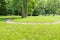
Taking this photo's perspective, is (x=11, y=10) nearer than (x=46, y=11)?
Yes

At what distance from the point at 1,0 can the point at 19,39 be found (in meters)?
40.3

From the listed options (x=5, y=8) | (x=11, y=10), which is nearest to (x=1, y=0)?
(x=5, y=8)

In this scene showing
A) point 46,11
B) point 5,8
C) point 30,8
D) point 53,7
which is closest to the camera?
point 30,8

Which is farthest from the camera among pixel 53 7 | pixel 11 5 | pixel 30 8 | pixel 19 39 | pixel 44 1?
pixel 53 7

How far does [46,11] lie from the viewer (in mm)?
73000

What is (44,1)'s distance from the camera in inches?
2432

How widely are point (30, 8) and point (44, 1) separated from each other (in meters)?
17.8

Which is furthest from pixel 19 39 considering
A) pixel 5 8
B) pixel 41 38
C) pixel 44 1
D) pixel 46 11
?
pixel 46 11

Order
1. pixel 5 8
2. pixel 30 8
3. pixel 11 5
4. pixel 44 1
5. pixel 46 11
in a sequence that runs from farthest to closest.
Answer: pixel 46 11 → pixel 44 1 → pixel 11 5 → pixel 5 8 → pixel 30 8

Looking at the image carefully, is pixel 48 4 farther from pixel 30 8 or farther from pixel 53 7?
pixel 30 8

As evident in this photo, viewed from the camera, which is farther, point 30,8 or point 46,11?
point 46,11

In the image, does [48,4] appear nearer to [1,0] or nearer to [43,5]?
[43,5]

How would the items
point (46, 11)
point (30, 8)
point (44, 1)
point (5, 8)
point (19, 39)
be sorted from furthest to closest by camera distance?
point (46, 11), point (44, 1), point (5, 8), point (30, 8), point (19, 39)

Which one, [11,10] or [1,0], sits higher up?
[1,0]
